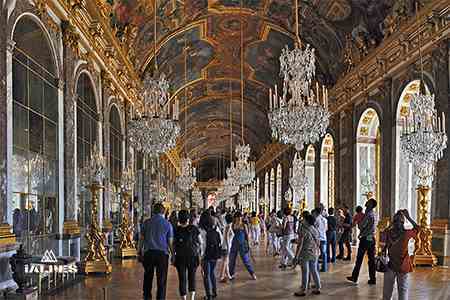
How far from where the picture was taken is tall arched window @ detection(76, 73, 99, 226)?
13773 mm

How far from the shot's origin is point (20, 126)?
9.75 meters

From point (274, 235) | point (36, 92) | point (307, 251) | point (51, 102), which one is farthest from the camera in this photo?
point (274, 235)

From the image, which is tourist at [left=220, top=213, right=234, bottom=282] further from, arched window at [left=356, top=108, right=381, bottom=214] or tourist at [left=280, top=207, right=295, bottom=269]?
arched window at [left=356, top=108, right=381, bottom=214]

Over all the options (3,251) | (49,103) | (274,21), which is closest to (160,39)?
(274,21)

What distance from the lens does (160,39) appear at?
22828mm

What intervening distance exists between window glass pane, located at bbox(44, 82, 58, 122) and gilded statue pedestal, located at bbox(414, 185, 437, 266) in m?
8.33

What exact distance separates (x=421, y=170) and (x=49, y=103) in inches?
329

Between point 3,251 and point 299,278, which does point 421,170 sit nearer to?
point 299,278

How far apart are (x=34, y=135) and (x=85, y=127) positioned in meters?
4.03

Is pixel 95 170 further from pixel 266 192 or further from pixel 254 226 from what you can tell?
pixel 266 192

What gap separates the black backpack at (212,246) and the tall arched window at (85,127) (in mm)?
5620

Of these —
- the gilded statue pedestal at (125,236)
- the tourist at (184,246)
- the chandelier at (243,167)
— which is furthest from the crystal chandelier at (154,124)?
the chandelier at (243,167)

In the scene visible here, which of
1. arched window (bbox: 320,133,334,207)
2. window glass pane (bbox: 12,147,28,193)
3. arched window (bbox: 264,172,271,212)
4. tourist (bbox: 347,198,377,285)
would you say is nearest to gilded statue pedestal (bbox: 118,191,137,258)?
window glass pane (bbox: 12,147,28,193)

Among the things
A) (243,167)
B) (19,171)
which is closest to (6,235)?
(19,171)
